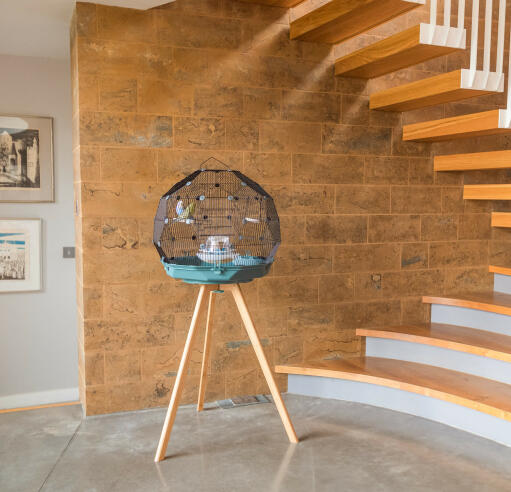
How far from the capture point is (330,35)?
10.8 feet

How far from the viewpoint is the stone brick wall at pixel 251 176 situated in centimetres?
308

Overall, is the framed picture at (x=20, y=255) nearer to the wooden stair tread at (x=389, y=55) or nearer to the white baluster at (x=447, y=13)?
the wooden stair tread at (x=389, y=55)

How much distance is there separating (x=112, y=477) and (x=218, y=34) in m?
2.44

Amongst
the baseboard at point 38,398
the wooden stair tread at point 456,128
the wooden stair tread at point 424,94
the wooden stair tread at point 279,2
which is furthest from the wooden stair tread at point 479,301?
the baseboard at point 38,398

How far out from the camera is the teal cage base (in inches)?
100

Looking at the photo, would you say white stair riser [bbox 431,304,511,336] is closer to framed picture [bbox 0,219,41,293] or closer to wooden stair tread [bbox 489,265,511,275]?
wooden stair tread [bbox 489,265,511,275]

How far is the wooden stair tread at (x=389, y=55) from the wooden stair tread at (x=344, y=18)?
11 cm

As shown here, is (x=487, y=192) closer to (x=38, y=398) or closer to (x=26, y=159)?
(x=26, y=159)

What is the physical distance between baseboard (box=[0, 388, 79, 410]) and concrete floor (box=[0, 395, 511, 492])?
1350 millimetres

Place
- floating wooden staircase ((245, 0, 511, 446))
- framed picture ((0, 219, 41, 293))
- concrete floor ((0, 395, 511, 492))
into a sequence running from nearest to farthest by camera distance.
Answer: concrete floor ((0, 395, 511, 492)) < floating wooden staircase ((245, 0, 511, 446)) < framed picture ((0, 219, 41, 293))

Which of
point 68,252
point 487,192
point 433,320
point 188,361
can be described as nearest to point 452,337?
point 433,320

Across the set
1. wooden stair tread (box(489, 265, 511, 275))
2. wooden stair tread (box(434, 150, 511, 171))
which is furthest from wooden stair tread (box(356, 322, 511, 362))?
wooden stair tread (box(434, 150, 511, 171))

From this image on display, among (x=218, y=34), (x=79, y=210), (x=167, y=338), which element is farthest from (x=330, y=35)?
(x=167, y=338)

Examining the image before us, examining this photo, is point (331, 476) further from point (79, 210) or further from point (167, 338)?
point (79, 210)
